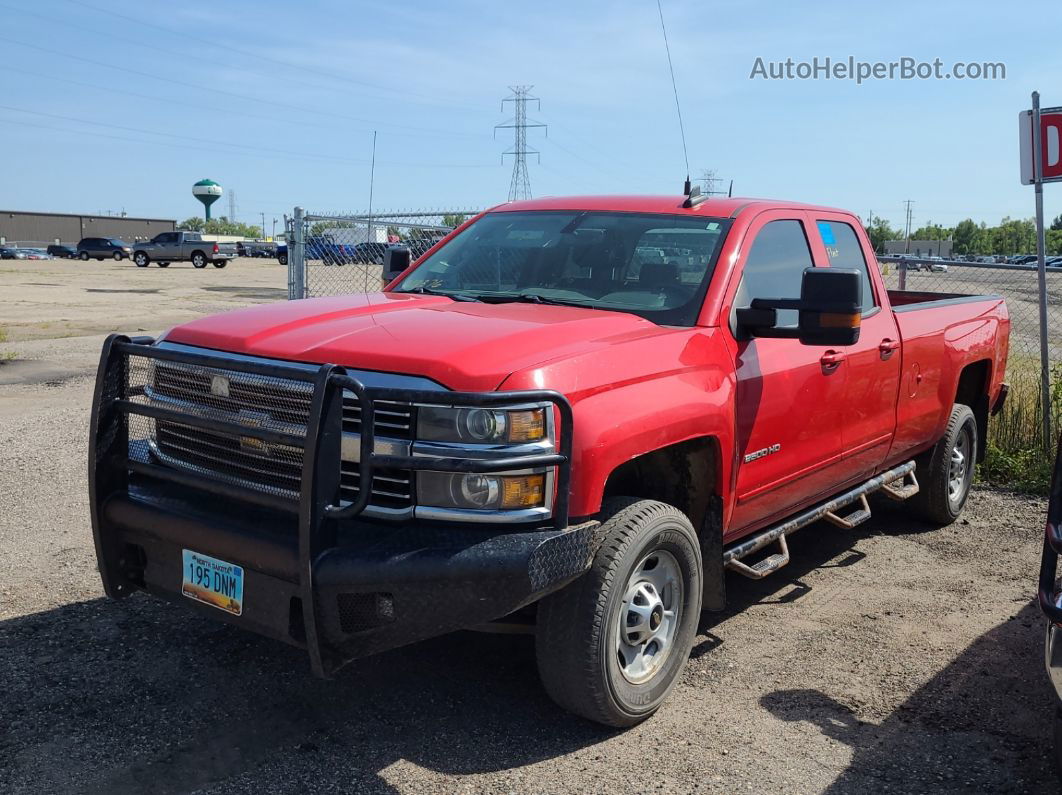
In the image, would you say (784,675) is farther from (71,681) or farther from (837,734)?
(71,681)

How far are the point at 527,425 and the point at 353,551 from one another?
0.66 m

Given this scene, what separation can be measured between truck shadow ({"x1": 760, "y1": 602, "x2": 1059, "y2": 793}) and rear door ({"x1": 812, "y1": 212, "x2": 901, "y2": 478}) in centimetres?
115

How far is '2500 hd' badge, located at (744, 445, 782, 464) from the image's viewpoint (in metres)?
4.31

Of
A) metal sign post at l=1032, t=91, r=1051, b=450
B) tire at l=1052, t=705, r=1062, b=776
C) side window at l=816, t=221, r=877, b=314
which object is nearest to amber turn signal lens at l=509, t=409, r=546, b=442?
tire at l=1052, t=705, r=1062, b=776

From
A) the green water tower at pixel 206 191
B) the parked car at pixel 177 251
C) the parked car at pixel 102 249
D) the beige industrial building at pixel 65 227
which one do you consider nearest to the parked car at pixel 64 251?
the parked car at pixel 102 249

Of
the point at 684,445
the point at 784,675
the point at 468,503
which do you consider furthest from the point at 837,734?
the point at 468,503

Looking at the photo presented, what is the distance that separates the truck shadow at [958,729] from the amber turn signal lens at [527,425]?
1555mm

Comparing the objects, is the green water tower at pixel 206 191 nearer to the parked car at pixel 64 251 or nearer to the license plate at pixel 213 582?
the parked car at pixel 64 251

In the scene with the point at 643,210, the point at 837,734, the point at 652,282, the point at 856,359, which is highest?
the point at 643,210

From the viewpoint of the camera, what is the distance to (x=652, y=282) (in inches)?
176

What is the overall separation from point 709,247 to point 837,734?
2067mm

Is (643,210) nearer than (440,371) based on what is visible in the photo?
No

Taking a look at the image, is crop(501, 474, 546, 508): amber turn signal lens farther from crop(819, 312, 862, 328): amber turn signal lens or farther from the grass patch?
the grass patch

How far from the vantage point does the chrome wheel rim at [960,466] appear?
22.4 feet
